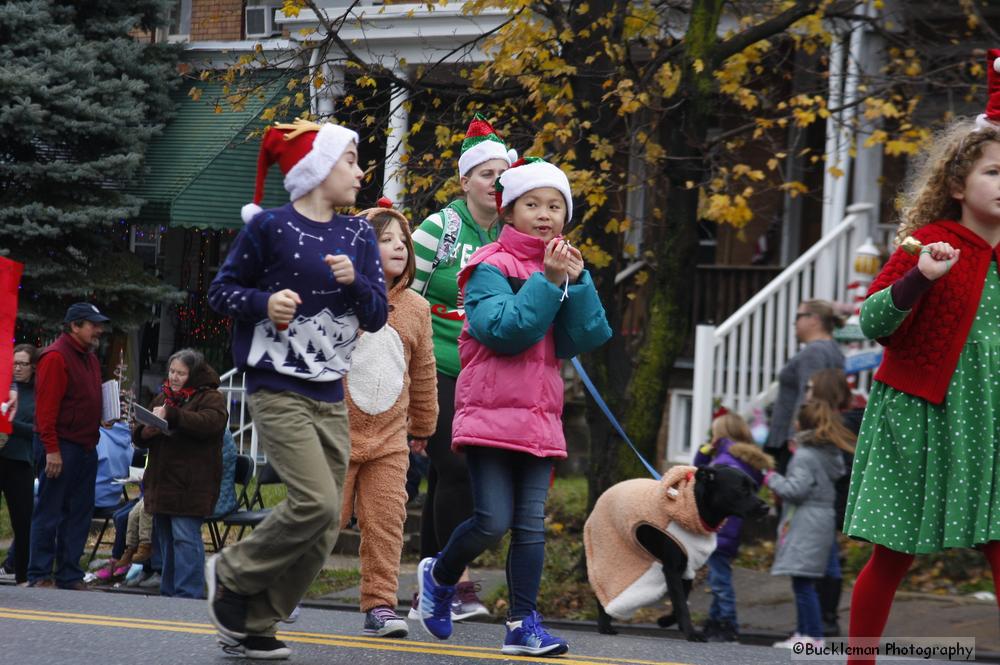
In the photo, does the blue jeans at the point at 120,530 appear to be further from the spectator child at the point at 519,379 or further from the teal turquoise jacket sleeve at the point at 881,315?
the teal turquoise jacket sleeve at the point at 881,315

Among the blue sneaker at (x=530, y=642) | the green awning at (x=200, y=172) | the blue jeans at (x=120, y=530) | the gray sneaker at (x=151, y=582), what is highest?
the green awning at (x=200, y=172)

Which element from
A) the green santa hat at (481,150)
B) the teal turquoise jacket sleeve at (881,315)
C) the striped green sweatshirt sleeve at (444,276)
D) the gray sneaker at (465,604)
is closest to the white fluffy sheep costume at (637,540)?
the gray sneaker at (465,604)

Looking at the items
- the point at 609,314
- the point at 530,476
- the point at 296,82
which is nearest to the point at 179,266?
the point at 296,82

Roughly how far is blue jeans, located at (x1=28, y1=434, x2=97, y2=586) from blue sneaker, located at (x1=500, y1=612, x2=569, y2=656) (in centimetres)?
570

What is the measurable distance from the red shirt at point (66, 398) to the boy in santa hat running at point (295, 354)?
540cm

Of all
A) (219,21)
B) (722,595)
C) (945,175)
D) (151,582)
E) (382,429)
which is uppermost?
(219,21)

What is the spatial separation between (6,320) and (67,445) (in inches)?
114

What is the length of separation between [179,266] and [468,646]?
1584cm

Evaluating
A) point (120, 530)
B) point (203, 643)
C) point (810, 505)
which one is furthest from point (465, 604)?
point (120, 530)

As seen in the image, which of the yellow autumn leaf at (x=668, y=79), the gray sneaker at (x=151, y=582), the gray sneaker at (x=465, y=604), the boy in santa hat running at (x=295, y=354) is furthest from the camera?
the gray sneaker at (x=151, y=582)

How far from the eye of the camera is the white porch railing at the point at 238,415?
15.3 m

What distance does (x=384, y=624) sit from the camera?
248 inches

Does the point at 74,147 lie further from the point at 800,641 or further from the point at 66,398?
the point at 800,641

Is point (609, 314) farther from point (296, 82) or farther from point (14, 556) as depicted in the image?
point (14, 556)
